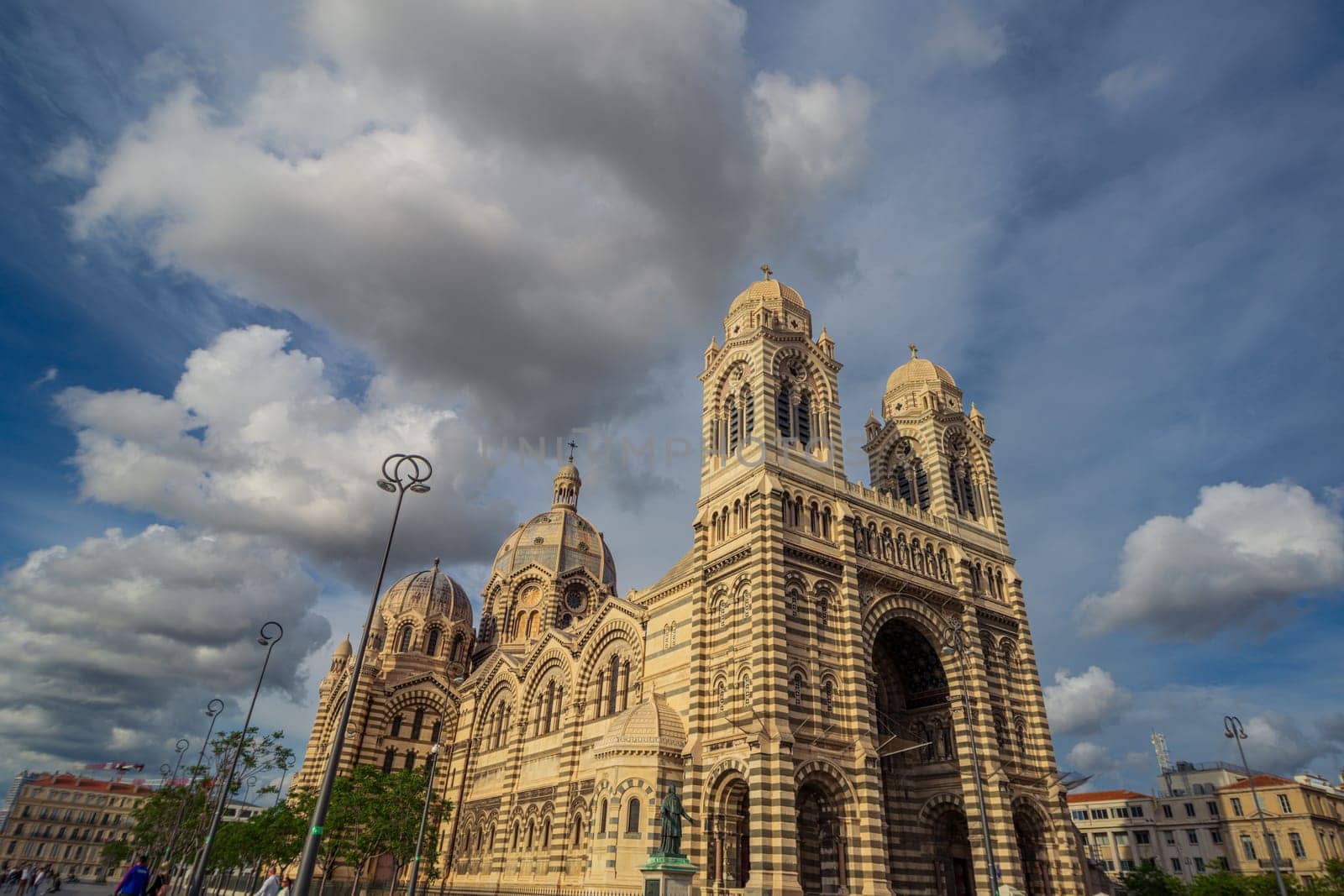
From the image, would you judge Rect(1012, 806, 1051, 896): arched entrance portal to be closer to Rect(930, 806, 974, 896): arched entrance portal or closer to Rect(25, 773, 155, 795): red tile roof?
Rect(930, 806, 974, 896): arched entrance portal

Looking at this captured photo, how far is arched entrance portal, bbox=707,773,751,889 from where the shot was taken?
91.2 feet

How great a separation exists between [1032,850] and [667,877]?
21.0 m

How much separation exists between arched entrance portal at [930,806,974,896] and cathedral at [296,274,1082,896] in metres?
0.09

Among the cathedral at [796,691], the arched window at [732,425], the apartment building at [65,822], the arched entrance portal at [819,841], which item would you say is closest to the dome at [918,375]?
the cathedral at [796,691]

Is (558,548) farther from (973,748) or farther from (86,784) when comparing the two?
(86,784)

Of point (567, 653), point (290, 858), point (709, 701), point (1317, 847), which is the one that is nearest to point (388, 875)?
point (290, 858)

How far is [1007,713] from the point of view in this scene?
3606cm

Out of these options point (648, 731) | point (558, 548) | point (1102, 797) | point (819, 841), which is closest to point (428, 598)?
point (558, 548)

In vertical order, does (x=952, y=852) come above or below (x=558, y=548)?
below

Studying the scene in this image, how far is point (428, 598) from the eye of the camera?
60.4 metres

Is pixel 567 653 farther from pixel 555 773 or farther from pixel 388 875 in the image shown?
pixel 388 875

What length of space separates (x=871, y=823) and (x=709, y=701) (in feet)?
24.0

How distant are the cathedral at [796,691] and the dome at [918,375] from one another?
13cm

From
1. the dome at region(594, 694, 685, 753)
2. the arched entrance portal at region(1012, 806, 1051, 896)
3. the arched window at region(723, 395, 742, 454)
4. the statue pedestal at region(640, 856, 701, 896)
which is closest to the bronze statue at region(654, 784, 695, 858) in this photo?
the statue pedestal at region(640, 856, 701, 896)
